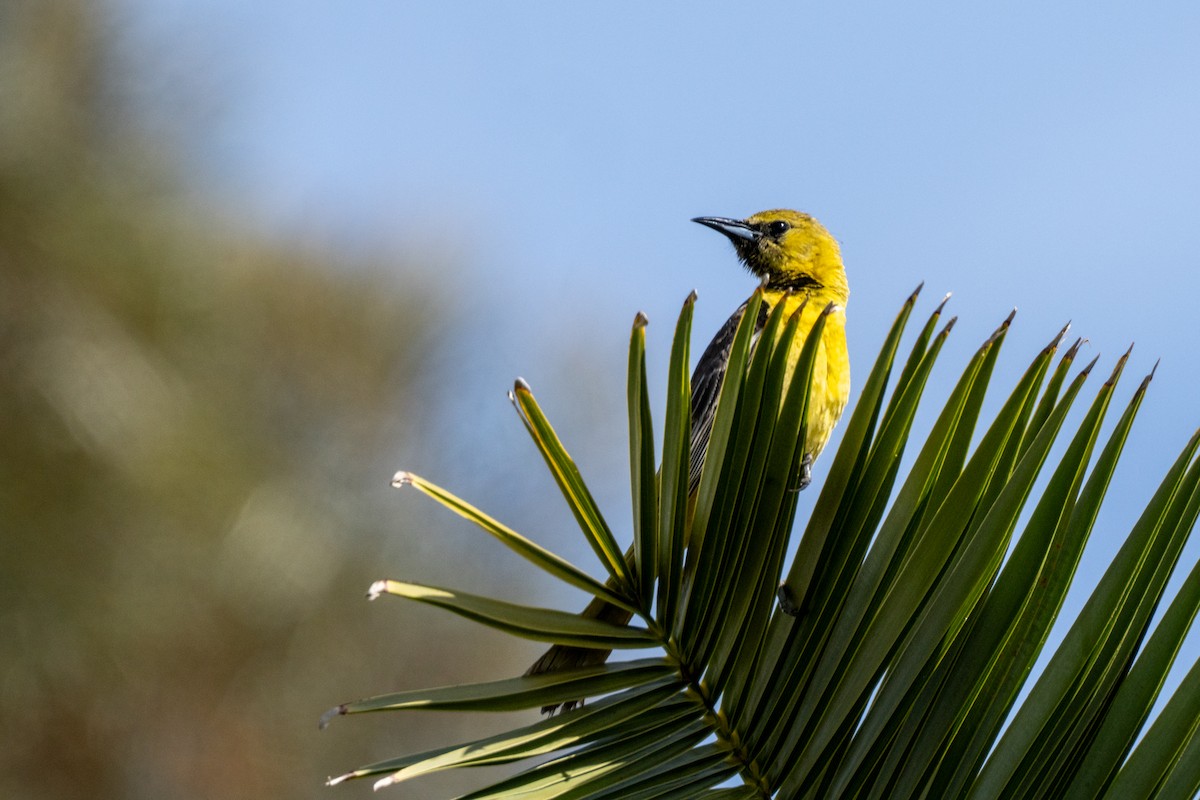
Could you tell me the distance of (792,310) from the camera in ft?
12.8

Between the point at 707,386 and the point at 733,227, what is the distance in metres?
1.08

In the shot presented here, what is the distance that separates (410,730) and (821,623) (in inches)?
483

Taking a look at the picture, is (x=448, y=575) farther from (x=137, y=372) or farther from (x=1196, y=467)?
(x=1196, y=467)

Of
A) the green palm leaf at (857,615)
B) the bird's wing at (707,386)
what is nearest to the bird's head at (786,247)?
the bird's wing at (707,386)

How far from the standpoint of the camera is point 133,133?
1314 cm

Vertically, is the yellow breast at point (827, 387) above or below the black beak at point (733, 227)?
below

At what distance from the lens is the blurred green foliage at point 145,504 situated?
12.6 metres

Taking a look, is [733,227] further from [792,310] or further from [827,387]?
[827,387]

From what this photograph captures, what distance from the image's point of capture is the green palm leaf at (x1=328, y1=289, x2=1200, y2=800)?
139 cm

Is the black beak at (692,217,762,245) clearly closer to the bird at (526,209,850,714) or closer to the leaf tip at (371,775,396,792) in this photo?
the bird at (526,209,850,714)

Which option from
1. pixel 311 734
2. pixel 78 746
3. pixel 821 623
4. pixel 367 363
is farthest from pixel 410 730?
pixel 821 623

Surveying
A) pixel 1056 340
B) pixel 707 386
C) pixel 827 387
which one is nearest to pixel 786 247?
pixel 707 386

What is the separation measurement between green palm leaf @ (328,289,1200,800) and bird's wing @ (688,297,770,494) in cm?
141

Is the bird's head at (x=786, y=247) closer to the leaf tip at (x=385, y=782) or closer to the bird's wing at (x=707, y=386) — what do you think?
the bird's wing at (x=707, y=386)
